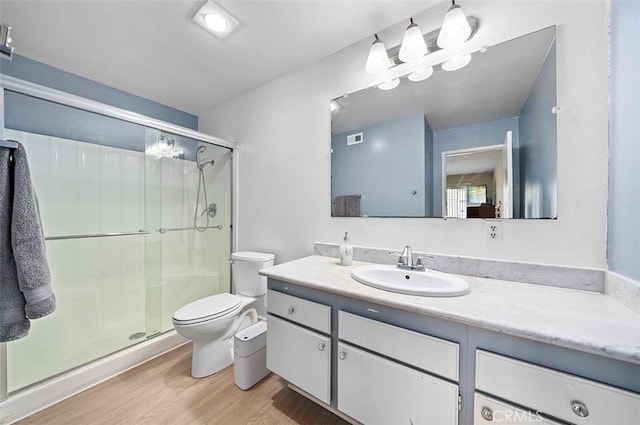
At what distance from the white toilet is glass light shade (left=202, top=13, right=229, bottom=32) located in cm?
162

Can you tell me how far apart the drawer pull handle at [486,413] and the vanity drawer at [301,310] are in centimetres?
62

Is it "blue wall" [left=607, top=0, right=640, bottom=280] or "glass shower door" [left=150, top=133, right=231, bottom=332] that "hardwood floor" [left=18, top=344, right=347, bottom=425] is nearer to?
"glass shower door" [left=150, top=133, right=231, bottom=332]

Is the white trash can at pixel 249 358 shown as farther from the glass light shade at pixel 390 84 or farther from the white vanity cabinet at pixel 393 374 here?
the glass light shade at pixel 390 84

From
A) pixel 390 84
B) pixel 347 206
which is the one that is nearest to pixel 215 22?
pixel 390 84

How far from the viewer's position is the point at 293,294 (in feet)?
4.20

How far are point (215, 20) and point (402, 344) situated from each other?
202 cm

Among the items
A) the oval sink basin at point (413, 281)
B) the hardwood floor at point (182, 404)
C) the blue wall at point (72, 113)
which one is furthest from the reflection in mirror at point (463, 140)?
the blue wall at point (72, 113)

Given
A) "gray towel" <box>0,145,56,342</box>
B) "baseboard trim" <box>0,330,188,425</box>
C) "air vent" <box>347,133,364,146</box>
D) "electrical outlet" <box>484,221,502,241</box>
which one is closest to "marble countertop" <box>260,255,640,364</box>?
"electrical outlet" <box>484,221,502,241</box>

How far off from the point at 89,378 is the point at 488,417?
2.27 metres

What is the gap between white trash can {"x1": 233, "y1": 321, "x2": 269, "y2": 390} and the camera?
1.50 m

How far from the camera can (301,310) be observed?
4.04ft

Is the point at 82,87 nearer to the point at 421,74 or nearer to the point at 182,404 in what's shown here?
the point at 182,404

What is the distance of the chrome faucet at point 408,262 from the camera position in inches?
49.9

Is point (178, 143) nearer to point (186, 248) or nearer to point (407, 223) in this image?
point (186, 248)
